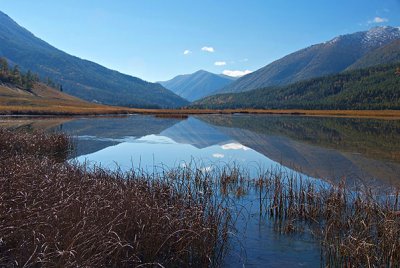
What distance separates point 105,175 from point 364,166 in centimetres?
1791

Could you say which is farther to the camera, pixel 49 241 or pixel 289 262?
pixel 289 262

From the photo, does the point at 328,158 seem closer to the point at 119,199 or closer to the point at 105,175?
the point at 105,175

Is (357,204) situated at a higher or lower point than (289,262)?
higher

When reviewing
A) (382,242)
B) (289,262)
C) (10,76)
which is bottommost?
(289,262)

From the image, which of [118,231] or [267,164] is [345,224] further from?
[267,164]

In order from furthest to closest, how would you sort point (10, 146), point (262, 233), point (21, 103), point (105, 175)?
point (21, 103) → point (10, 146) → point (105, 175) → point (262, 233)

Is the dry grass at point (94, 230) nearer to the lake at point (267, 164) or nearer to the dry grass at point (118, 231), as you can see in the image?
the dry grass at point (118, 231)

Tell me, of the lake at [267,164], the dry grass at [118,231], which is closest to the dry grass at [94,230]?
the dry grass at [118,231]

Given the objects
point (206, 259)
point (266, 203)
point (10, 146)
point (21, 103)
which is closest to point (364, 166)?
point (266, 203)

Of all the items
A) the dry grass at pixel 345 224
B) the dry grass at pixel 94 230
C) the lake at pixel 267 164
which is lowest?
the lake at pixel 267 164

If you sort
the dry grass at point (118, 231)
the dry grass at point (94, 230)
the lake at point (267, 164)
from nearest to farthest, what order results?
1. the dry grass at point (94, 230)
2. the dry grass at point (118, 231)
3. the lake at point (267, 164)

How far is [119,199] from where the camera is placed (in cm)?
988

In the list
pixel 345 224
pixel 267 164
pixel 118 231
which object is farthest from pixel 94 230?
pixel 267 164

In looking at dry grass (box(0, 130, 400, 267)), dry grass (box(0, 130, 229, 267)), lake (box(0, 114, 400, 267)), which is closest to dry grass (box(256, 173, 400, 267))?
dry grass (box(0, 130, 400, 267))
